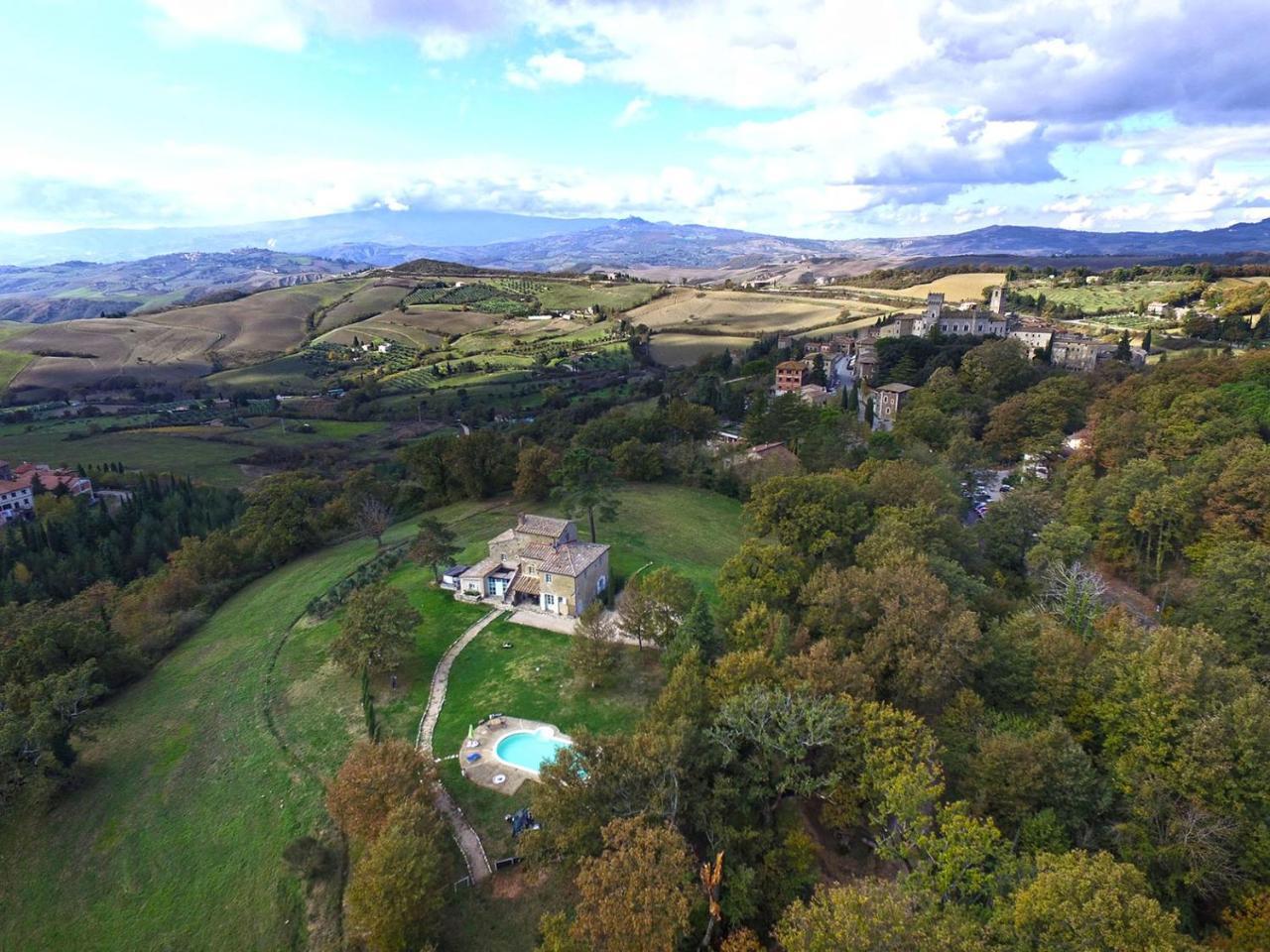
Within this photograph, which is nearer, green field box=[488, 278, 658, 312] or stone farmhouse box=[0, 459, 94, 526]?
stone farmhouse box=[0, 459, 94, 526]

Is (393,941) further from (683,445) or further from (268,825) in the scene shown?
(683,445)

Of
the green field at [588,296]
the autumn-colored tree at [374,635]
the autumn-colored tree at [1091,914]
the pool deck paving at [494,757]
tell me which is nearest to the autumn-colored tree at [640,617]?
the pool deck paving at [494,757]

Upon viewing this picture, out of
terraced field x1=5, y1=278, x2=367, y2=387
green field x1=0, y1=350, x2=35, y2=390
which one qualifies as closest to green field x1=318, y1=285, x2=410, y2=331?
terraced field x1=5, y1=278, x2=367, y2=387

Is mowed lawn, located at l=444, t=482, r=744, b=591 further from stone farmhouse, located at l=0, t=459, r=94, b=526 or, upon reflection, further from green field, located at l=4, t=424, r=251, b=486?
stone farmhouse, located at l=0, t=459, r=94, b=526

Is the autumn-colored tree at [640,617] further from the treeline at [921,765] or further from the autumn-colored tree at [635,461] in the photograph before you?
the autumn-colored tree at [635,461]

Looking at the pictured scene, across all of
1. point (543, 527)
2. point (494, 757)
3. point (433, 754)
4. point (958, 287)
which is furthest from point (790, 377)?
point (958, 287)

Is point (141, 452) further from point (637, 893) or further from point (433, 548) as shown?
point (637, 893)

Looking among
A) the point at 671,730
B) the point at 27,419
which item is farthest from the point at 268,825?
the point at 27,419
